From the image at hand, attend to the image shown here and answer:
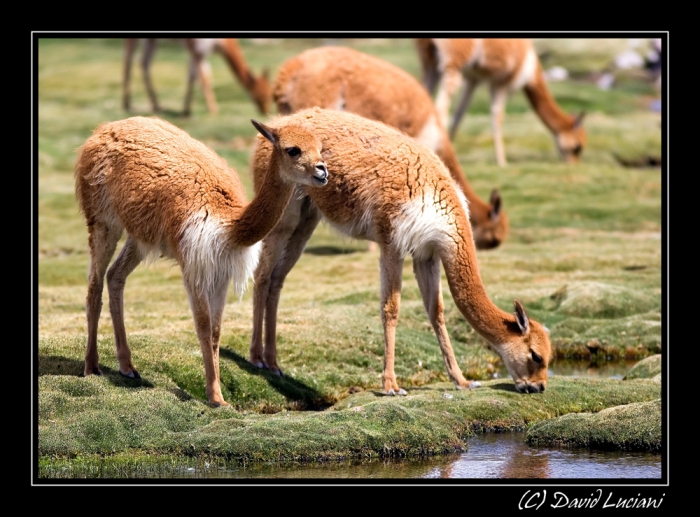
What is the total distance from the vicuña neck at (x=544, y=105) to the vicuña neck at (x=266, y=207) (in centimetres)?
1719

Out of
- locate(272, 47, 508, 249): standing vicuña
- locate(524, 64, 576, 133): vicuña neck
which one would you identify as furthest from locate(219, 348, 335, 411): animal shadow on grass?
locate(524, 64, 576, 133): vicuña neck

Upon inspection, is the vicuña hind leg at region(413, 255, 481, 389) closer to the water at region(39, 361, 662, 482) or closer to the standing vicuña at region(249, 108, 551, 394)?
the standing vicuña at region(249, 108, 551, 394)

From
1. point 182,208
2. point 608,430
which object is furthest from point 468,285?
point 182,208

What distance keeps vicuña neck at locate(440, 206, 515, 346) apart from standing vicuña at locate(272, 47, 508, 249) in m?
5.33

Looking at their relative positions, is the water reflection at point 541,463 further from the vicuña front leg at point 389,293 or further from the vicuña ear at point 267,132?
the vicuña ear at point 267,132

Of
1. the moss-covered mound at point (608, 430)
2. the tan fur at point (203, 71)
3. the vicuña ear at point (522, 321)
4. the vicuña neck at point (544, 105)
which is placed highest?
the tan fur at point (203, 71)

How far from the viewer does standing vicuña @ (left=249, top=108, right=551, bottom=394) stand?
11250 mm

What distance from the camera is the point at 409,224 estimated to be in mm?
11195

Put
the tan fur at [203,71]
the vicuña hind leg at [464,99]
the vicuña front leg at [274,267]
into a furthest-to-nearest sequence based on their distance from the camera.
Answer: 1. the tan fur at [203,71]
2. the vicuña hind leg at [464,99]
3. the vicuña front leg at [274,267]

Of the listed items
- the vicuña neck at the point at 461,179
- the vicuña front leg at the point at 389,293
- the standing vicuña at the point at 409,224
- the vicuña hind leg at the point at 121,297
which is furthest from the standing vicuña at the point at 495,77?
the vicuña hind leg at the point at 121,297

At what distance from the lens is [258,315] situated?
→ 12250mm

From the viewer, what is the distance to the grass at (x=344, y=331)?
993 cm
